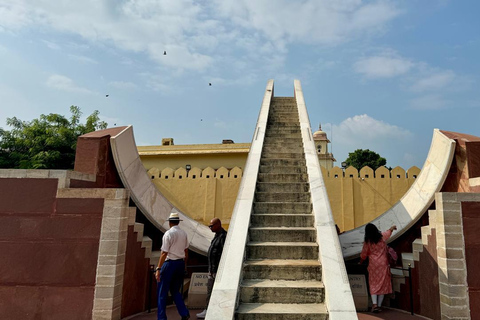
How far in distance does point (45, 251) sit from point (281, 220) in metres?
3.01

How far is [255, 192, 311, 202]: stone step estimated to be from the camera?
503cm

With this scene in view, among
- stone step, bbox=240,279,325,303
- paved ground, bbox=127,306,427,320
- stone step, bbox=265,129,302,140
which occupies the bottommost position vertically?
paved ground, bbox=127,306,427,320

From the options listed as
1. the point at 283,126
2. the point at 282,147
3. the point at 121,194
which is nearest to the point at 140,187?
the point at 121,194

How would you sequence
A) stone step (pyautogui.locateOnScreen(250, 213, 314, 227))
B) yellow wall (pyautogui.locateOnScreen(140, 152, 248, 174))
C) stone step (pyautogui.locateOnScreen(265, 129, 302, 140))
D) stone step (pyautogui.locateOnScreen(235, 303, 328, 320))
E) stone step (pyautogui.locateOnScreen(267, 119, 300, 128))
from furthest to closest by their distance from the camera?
yellow wall (pyautogui.locateOnScreen(140, 152, 248, 174)), stone step (pyautogui.locateOnScreen(267, 119, 300, 128)), stone step (pyautogui.locateOnScreen(265, 129, 302, 140)), stone step (pyautogui.locateOnScreen(250, 213, 314, 227)), stone step (pyautogui.locateOnScreen(235, 303, 328, 320))

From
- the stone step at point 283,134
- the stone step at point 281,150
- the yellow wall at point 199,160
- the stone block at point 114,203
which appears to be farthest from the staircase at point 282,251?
the yellow wall at point 199,160

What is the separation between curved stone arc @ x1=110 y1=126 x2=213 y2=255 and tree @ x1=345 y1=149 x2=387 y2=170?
26.9 metres

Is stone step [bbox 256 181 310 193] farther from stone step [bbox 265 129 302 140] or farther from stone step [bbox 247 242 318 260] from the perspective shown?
stone step [bbox 265 129 302 140]

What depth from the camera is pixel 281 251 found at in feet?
13.3

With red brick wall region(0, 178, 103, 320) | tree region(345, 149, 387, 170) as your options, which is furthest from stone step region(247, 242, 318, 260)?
tree region(345, 149, 387, 170)

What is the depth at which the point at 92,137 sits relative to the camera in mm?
4973

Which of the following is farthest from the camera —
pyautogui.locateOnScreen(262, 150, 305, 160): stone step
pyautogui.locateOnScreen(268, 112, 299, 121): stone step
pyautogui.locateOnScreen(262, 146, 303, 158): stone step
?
pyautogui.locateOnScreen(268, 112, 299, 121): stone step

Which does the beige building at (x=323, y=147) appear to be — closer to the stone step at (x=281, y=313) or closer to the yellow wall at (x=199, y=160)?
the yellow wall at (x=199, y=160)

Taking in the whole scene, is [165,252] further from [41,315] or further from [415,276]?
[415,276]

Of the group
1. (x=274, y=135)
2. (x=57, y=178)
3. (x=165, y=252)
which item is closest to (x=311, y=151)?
(x=274, y=135)
